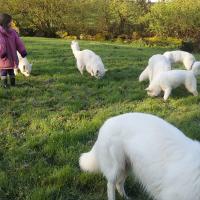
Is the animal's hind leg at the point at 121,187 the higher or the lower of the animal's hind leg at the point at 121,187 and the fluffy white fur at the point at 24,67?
the lower

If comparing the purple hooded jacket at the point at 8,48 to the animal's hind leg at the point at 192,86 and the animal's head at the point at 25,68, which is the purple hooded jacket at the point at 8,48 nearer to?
the animal's head at the point at 25,68

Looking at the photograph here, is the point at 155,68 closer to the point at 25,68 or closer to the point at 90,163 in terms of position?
the point at 25,68

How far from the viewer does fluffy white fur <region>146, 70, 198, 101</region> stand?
358 inches

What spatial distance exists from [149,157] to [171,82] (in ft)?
18.7

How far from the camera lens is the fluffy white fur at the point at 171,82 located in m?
9.09

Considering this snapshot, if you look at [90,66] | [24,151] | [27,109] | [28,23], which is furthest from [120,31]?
[24,151]

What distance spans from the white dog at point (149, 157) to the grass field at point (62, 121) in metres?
0.50

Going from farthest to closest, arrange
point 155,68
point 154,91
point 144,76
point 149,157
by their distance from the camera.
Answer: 1. point 144,76
2. point 155,68
3. point 154,91
4. point 149,157

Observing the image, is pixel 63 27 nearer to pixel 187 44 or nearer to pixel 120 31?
pixel 120 31

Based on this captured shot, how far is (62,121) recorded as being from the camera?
702 centimetres

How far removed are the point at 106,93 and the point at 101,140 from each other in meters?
5.37

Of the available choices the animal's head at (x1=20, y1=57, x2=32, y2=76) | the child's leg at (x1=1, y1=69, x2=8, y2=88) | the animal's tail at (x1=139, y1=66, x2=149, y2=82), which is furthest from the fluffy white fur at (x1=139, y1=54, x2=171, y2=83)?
the child's leg at (x1=1, y1=69, x2=8, y2=88)

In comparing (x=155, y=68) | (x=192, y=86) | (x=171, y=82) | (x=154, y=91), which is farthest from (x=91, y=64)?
(x=192, y=86)

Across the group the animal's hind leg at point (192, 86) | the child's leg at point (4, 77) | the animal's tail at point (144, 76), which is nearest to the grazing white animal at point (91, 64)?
the animal's tail at point (144, 76)
